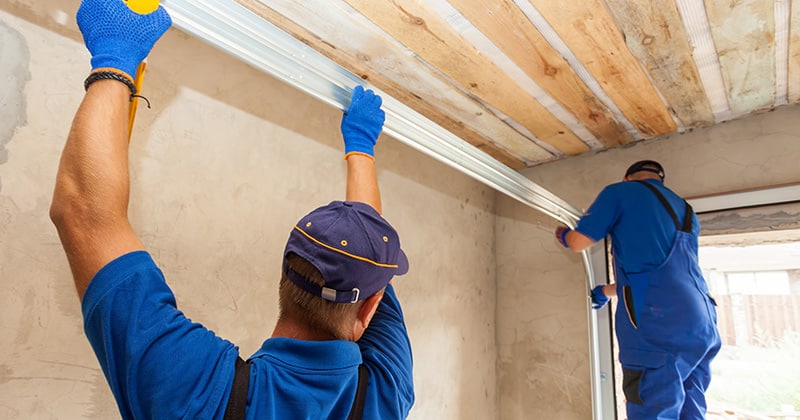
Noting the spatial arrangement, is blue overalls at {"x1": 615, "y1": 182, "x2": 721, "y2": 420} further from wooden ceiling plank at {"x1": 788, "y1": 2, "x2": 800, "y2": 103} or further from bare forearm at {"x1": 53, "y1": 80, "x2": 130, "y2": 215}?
bare forearm at {"x1": 53, "y1": 80, "x2": 130, "y2": 215}

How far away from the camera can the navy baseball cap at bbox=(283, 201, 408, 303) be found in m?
0.68

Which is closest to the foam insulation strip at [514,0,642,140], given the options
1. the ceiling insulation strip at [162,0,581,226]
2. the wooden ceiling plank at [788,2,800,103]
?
the ceiling insulation strip at [162,0,581,226]

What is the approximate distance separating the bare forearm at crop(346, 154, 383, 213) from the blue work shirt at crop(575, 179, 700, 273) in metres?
1.21

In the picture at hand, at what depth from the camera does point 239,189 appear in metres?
1.47

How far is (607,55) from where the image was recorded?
1500mm

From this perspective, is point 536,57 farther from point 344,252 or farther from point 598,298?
point 598,298

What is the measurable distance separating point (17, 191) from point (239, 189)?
586 mm

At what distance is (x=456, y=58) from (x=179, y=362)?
137 centimetres

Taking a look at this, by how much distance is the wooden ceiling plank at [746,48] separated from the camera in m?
1.28

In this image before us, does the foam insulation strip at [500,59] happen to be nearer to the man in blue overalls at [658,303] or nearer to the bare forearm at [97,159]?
the man in blue overalls at [658,303]

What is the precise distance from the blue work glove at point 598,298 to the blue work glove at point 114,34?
85.5 inches

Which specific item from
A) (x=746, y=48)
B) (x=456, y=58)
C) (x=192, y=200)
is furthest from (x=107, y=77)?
(x=746, y=48)

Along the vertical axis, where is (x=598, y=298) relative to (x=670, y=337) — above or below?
above

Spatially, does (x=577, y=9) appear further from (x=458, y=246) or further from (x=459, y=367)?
(x=459, y=367)
